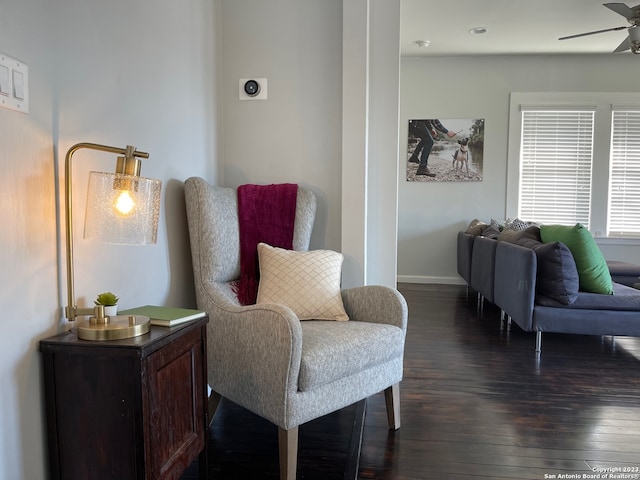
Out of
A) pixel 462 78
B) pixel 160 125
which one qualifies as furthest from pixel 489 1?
pixel 160 125

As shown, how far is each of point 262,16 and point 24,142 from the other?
1741 millimetres

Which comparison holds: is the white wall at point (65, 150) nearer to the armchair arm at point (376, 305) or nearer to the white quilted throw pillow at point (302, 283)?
the white quilted throw pillow at point (302, 283)

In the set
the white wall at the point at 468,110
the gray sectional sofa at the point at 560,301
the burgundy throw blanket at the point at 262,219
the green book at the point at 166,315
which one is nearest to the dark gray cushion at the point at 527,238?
the gray sectional sofa at the point at 560,301

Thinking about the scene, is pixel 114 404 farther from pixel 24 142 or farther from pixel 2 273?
pixel 24 142

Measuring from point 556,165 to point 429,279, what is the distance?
198cm

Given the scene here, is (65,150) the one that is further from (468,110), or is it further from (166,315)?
(468,110)

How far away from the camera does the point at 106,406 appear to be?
1.12 m

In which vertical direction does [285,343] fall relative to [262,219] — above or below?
below

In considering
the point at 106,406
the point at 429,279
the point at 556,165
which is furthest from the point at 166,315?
the point at 556,165

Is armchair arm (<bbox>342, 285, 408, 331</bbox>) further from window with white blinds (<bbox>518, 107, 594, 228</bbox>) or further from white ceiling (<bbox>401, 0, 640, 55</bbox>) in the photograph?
window with white blinds (<bbox>518, 107, 594, 228</bbox>)

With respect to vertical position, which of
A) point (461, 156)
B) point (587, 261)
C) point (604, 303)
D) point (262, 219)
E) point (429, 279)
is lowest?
point (429, 279)

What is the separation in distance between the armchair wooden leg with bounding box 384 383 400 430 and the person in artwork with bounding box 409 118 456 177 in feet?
12.5

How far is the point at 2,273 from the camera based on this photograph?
1035 millimetres

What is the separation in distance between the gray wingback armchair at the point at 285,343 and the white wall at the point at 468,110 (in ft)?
11.2
